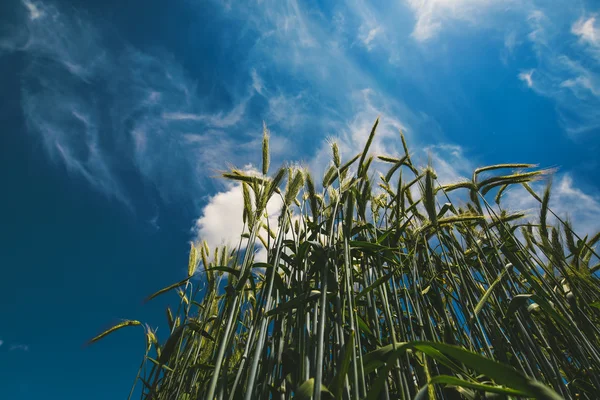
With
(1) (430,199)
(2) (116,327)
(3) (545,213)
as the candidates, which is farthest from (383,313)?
(2) (116,327)

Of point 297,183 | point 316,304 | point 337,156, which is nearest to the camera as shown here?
point 316,304

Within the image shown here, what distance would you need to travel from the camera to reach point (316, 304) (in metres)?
1.00

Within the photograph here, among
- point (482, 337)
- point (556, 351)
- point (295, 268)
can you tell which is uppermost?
point (295, 268)

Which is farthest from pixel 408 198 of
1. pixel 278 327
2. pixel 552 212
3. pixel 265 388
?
pixel 265 388

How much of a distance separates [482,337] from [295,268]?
2.25 feet

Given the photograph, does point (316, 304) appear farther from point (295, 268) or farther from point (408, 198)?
point (408, 198)

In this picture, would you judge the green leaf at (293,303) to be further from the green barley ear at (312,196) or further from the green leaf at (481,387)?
the green barley ear at (312,196)

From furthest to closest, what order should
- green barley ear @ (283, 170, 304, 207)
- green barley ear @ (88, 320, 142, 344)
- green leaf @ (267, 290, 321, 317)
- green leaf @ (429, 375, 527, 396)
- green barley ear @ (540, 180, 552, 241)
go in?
green barley ear @ (88, 320, 142, 344) → green barley ear @ (540, 180, 552, 241) → green barley ear @ (283, 170, 304, 207) → green leaf @ (267, 290, 321, 317) → green leaf @ (429, 375, 527, 396)

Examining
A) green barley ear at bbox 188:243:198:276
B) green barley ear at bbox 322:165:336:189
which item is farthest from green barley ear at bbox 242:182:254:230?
green barley ear at bbox 188:243:198:276

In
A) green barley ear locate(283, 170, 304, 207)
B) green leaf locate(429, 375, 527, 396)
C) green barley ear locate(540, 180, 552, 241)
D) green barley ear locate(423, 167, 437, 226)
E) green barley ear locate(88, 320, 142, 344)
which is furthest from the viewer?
green barley ear locate(88, 320, 142, 344)

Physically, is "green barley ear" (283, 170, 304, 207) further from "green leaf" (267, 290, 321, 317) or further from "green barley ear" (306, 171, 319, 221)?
"green leaf" (267, 290, 321, 317)

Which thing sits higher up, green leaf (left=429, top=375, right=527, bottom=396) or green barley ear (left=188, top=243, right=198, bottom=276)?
green barley ear (left=188, top=243, right=198, bottom=276)

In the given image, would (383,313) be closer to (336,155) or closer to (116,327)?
(336,155)

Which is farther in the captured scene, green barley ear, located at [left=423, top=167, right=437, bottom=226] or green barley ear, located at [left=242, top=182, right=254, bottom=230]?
green barley ear, located at [left=242, top=182, right=254, bottom=230]
